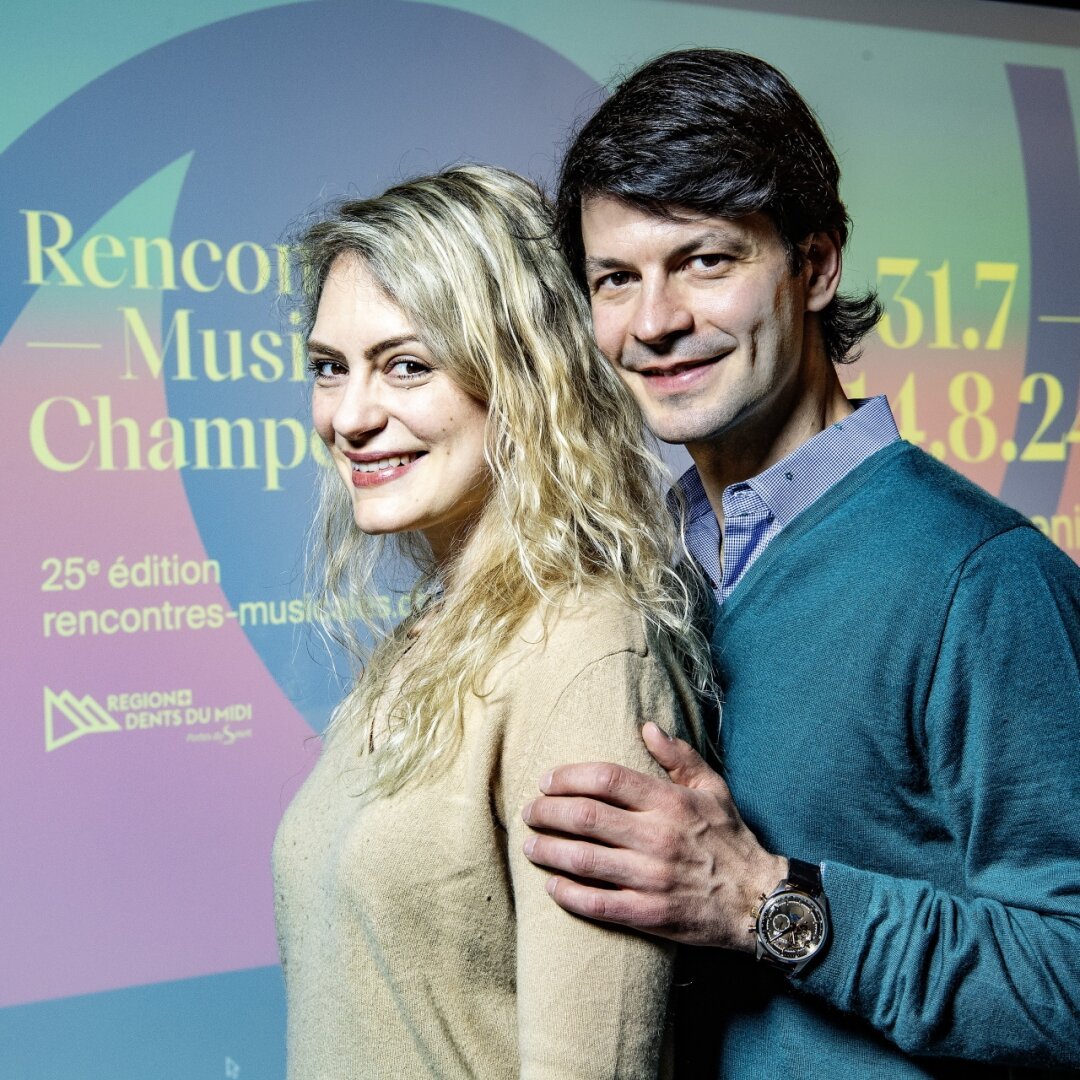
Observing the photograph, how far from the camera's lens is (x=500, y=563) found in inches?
47.4

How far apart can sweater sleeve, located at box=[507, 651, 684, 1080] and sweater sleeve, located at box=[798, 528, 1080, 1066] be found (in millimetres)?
147

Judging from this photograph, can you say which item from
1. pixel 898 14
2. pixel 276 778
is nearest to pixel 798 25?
pixel 898 14

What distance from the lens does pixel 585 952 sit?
993 mm

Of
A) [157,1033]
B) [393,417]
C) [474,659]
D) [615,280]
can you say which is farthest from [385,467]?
[157,1033]

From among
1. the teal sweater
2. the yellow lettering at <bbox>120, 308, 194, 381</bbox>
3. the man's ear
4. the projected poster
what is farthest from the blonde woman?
the yellow lettering at <bbox>120, 308, 194, 381</bbox>

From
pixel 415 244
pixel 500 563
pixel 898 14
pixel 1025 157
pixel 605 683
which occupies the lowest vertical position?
pixel 605 683

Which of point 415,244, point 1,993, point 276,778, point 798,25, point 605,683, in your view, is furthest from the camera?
point 798,25

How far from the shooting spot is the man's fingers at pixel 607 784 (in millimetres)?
986

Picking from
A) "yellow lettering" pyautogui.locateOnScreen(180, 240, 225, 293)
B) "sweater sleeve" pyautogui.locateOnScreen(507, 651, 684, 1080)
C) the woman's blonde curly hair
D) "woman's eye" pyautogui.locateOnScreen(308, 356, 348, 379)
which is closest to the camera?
"sweater sleeve" pyautogui.locateOnScreen(507, 651, 684, 1080)

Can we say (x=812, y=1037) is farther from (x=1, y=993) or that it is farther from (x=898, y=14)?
(x=898, y=14)

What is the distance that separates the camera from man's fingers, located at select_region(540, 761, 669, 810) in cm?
99

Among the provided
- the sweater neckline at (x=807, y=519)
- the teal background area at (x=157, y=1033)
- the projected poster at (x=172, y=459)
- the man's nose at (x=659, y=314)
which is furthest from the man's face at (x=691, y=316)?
the teal background area at (x=157, y=1033)

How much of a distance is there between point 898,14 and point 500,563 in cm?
244

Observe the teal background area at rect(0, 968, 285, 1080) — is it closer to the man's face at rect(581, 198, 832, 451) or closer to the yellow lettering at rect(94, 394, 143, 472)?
the yellow lettering at rect(94, 394, 143, 472)
